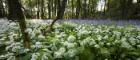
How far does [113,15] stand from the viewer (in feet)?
103

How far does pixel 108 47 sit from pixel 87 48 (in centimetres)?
45

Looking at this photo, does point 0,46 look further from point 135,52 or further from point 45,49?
point 135,52

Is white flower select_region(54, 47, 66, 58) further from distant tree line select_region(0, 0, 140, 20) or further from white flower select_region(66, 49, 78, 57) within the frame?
distant tree line select_region(0, 0, 140, 20)

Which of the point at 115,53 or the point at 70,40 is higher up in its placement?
the point at 70,40

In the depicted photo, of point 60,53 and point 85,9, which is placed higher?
point 60,53

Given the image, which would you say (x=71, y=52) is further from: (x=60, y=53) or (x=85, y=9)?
(x=85, y=9)

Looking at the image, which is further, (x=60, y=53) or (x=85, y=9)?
(x=85, y=9)

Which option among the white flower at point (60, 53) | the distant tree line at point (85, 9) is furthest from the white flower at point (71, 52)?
the distant tree line at point (85, 9)

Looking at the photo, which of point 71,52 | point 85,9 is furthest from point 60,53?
point 85,9

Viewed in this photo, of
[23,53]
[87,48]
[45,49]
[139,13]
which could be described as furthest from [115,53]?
[139,13]

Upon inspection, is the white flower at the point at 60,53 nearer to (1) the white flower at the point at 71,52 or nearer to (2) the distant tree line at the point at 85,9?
(1) the white flower at the point at 71,52

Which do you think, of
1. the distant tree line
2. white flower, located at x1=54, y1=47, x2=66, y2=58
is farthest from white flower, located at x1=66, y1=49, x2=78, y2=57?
the distant tree line

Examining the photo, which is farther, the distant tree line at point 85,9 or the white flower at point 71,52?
the distant tree line at point 85,9

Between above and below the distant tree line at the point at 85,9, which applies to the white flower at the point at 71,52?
above
